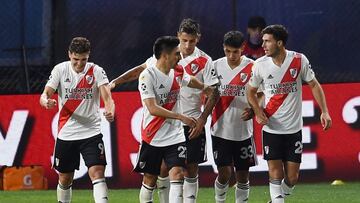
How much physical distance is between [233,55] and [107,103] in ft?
5.73

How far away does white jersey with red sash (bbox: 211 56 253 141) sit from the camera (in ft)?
47.1

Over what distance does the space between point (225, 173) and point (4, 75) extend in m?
5.58

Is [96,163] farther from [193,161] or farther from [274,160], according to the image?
[274,160]

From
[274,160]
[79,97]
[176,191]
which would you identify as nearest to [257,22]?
[274,160]

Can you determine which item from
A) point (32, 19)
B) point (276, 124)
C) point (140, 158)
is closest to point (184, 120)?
point (140, 158)

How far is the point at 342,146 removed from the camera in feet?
59.6

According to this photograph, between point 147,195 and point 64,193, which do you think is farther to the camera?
point 64,193

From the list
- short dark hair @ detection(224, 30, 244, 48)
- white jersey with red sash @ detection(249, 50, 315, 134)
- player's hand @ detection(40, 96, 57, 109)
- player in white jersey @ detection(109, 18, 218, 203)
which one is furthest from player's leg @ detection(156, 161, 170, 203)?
short dark hair @ detection(224, 30, 244, 48)

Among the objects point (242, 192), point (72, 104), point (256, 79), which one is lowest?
point (242, 192)

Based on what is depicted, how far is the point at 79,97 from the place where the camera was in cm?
1362

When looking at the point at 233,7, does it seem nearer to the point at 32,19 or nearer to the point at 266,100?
the point at 32,19

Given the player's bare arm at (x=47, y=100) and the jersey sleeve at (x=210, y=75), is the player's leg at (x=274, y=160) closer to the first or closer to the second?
the jersey sleeve at (x=210, y=75)

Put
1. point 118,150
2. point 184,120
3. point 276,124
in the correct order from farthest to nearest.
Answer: point 118,150, point 276,124, point 184,120

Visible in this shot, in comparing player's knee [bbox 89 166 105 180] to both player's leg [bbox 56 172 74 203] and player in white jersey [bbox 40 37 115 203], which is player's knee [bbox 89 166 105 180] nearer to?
player in white jersey [bbox 40 37 115 203]
